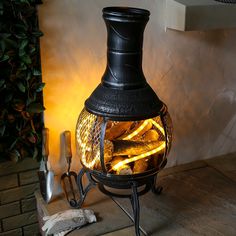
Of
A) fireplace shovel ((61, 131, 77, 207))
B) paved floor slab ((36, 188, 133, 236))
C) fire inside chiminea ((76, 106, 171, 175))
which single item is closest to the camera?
fire inside chiminea ((76, 106, 171, 175))

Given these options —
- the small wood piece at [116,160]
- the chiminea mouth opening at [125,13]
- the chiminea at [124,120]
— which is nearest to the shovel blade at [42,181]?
the chiminea at [124,120]

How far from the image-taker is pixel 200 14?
1572 mm

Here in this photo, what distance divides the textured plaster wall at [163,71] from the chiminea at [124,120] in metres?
0.21

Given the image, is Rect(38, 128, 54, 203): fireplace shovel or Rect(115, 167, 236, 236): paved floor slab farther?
Rect(38, 128, 54, 203): fireplace shovel

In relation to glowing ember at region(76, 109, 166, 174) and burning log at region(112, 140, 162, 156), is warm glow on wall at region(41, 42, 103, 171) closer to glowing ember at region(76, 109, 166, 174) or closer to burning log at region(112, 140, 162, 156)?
glowing ember at region(76, 109, 166, 174)

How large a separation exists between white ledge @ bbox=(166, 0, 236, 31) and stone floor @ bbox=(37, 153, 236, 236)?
75 cm

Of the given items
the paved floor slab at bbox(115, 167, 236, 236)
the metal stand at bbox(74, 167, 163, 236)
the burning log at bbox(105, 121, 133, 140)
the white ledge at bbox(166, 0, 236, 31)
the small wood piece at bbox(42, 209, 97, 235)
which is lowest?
the paved floor slab at bbox(115, 167, 236, 236)

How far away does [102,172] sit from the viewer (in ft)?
4.64

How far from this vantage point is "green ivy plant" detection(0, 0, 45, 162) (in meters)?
1.43

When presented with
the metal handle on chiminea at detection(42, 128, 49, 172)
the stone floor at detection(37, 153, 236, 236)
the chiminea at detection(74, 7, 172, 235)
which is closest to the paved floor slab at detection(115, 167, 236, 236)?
the stone floor at detection(37, 153, 236, 236)

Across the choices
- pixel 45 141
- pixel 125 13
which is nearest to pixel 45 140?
pixel 45 141

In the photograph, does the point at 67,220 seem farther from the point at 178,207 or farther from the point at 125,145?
the point at 178,207

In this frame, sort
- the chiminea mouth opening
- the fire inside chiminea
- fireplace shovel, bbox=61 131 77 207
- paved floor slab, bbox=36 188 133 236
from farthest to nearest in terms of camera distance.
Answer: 1. fireplace shovel, bbox=61 131 77 207
2. paved floor slab, bbox=36 188 133 236
3. the fire inside chiminea
4. the chiminea mouth opening

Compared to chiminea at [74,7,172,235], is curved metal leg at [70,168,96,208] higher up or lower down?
lower down
